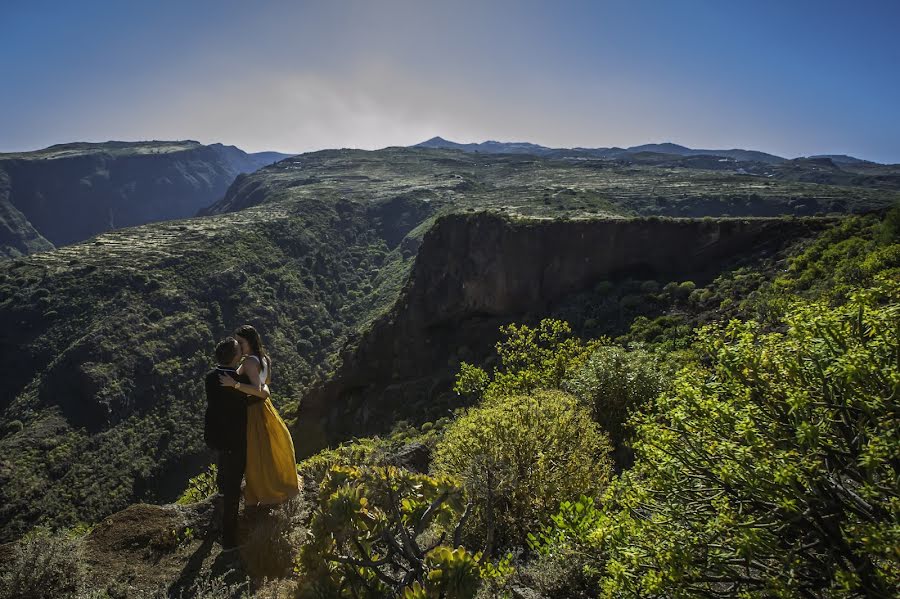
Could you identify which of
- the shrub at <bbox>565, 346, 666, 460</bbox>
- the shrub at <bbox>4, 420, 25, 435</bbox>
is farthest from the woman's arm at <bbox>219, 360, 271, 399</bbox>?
the shrub at <bbox>4, 420, 25, 435</bbox>

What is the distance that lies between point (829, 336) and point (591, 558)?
8.41ft

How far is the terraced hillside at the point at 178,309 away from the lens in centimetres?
3606

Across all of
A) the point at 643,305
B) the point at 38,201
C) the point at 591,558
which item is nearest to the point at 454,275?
the point at 643,305

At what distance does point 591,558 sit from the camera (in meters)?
3.84

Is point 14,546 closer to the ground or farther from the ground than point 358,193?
closer to the ground

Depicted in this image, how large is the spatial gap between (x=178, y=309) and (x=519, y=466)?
57.7 meters

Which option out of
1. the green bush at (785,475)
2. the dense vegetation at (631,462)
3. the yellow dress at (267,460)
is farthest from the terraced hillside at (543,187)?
the green bush at (785,475)

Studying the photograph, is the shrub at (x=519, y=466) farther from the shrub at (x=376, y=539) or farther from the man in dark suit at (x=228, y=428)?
the man in dark suit at (x=228, y=428)

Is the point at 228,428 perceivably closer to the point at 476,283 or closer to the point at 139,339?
the point at 476,283

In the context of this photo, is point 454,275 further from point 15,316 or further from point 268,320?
point 15,316

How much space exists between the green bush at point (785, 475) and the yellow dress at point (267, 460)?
144 inches

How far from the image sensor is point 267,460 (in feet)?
16.9

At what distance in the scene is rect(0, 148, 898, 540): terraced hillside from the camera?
3606cm

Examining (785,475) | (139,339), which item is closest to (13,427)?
(139,339)
